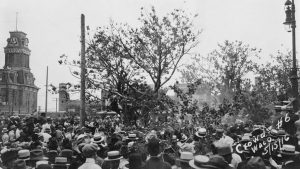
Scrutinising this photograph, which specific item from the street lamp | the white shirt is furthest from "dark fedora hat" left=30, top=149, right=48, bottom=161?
the street lamp

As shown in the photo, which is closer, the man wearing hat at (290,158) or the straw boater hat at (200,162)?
the straw boater hat at (200,162)

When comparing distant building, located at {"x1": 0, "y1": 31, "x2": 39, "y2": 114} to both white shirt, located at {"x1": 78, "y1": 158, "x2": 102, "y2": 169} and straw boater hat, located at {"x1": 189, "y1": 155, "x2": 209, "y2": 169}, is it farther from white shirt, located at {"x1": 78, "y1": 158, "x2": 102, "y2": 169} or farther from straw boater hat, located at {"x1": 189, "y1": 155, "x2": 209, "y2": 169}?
straw boater hat, located at {"x1": 189, "y1": 155, "x2": 209, "y2": 169}

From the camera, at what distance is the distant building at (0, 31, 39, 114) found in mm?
88062

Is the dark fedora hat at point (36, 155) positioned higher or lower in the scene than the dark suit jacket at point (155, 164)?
lower

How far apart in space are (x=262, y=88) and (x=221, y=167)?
31.8 m

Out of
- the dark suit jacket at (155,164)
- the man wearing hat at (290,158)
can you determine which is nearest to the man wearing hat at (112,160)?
the dark suit jacket at (155,164)

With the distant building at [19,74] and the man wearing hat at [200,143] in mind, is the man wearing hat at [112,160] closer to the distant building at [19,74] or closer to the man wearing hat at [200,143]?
the man wearing hat at [200,143]

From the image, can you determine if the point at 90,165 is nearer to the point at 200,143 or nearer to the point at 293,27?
the point at 200,143

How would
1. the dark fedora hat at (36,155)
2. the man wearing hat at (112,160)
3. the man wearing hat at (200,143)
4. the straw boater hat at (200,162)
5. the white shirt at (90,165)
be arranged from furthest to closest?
the man wearing hat at (200,143)
the dark fedora hat at (36,155)
the man wearing hat at (112,160)
the white shirt at (90,165)
the straw boater hat at (200,162)

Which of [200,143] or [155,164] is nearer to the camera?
[155,164]

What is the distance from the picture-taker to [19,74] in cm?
9431

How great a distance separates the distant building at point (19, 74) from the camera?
289ft

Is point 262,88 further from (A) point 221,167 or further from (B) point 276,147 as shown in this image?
(A) point 221,167

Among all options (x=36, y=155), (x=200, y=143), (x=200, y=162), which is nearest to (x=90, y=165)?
(x=200, y=162)
